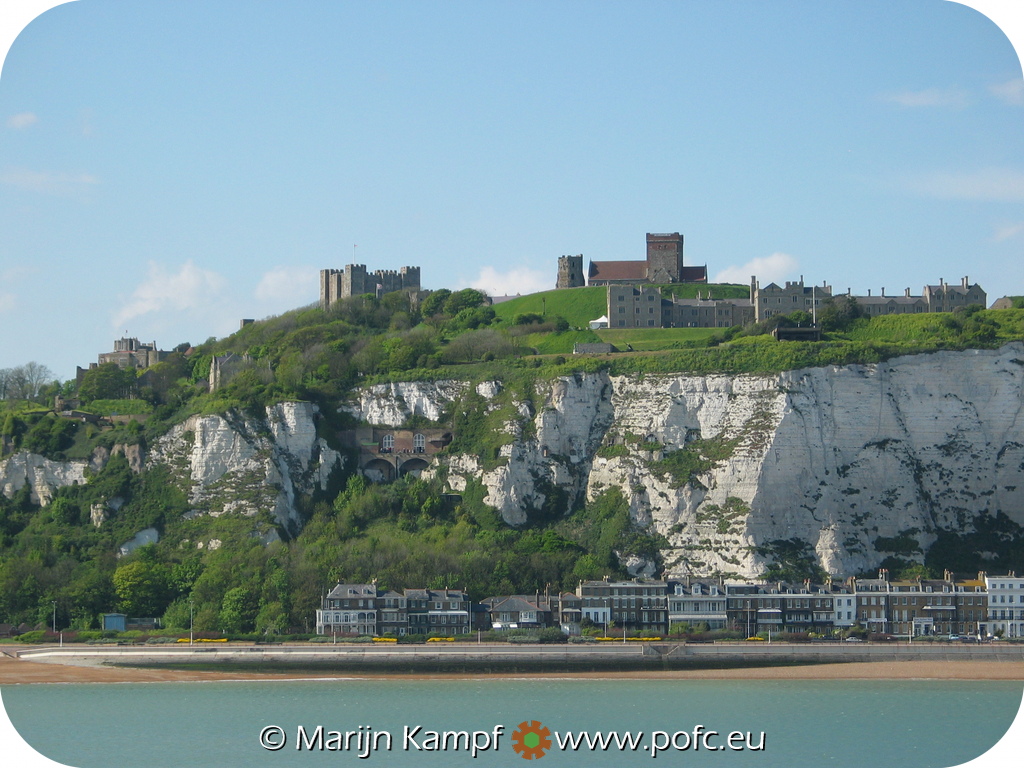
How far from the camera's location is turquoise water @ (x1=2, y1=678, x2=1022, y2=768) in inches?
1615

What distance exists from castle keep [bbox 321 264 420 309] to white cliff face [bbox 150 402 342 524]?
26414 millimetres

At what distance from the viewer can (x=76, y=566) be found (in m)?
69.5

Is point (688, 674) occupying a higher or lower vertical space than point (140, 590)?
lower

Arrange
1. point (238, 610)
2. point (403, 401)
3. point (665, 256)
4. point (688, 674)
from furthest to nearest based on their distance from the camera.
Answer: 1. point (665, 256)
2. point (403, 401)
3. point (238, 610)
4. point (688, 674)

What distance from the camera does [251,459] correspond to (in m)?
74.6

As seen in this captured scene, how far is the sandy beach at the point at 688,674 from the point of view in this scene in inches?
2195

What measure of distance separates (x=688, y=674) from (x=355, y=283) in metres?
53.6

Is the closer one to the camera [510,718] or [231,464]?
[510,718]

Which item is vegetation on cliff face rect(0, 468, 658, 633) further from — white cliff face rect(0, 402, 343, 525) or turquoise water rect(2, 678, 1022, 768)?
turquoise water rect(2, 678, 1022, 768)

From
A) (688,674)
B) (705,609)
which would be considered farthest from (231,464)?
(688,674)

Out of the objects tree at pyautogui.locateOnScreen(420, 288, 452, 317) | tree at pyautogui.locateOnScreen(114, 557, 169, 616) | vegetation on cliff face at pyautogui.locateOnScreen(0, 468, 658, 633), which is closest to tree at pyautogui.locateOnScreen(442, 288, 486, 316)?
tree at pyautogui.locateOnScreen(420, 288, 452, 317)

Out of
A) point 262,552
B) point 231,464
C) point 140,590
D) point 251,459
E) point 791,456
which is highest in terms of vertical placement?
point 251,459

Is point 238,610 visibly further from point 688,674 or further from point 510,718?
point 510,718

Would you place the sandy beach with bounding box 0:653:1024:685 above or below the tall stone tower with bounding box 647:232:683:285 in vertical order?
below
